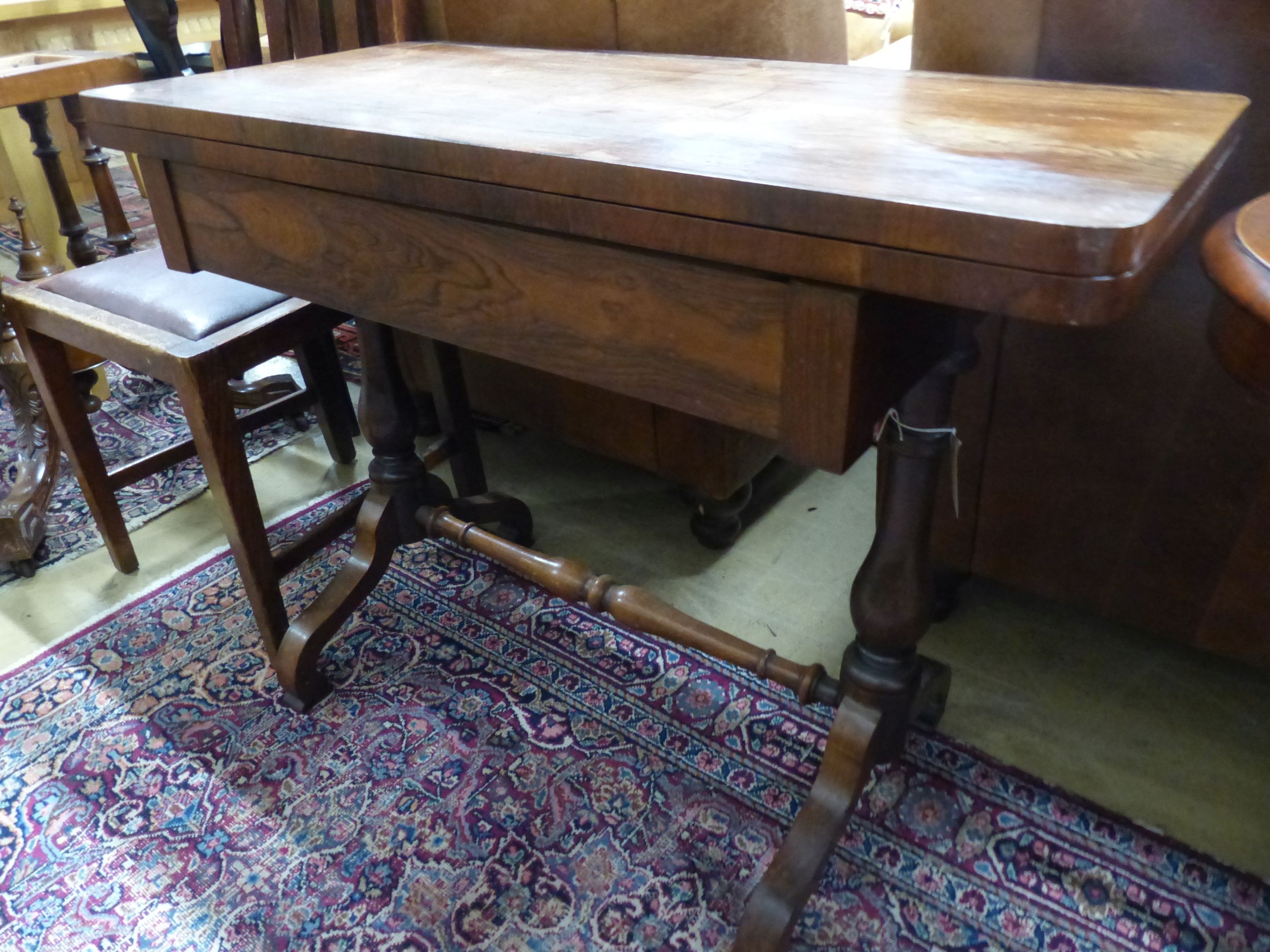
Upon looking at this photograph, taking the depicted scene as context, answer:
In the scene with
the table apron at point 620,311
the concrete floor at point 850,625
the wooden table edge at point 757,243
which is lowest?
the concrete floor at point 850,625

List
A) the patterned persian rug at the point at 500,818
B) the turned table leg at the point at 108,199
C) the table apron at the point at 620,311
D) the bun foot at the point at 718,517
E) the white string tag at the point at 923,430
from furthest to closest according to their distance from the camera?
1. the turned table leg at the point at 108,199
2. the bun foot at the point at 718,517
3. the patterned persian rug at the point at 500,818
4. the white string tag at the point at 923,430
5. the table apron at the point at 620,311

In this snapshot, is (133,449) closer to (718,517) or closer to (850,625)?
(718,517)

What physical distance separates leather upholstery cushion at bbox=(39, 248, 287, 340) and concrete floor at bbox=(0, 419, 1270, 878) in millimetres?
472

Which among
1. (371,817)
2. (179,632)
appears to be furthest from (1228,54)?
(179,632)

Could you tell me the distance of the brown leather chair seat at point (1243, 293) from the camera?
49 centimetres

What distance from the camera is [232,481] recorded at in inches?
44.7

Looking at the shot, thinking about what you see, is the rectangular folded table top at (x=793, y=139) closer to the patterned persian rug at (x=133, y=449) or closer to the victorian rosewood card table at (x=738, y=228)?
the victorian rosewood card table at (x=738, y=228)

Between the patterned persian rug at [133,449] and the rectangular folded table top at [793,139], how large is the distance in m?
0.90

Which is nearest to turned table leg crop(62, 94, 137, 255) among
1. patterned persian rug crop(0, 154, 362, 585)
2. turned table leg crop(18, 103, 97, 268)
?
turned table leg crop(18, 103, 97, 268)

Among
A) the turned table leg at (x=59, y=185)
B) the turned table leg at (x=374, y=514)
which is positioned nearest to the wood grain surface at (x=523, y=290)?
the turned table leg at (x=374, y=514)

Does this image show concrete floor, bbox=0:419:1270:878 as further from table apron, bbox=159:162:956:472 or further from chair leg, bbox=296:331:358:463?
table apron, bbox=159:162:956:472

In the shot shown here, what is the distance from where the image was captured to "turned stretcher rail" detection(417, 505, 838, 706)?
0.95 m

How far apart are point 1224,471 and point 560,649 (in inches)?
32.4

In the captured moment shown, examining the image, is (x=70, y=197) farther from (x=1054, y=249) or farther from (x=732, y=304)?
(x=1054, y=249)
